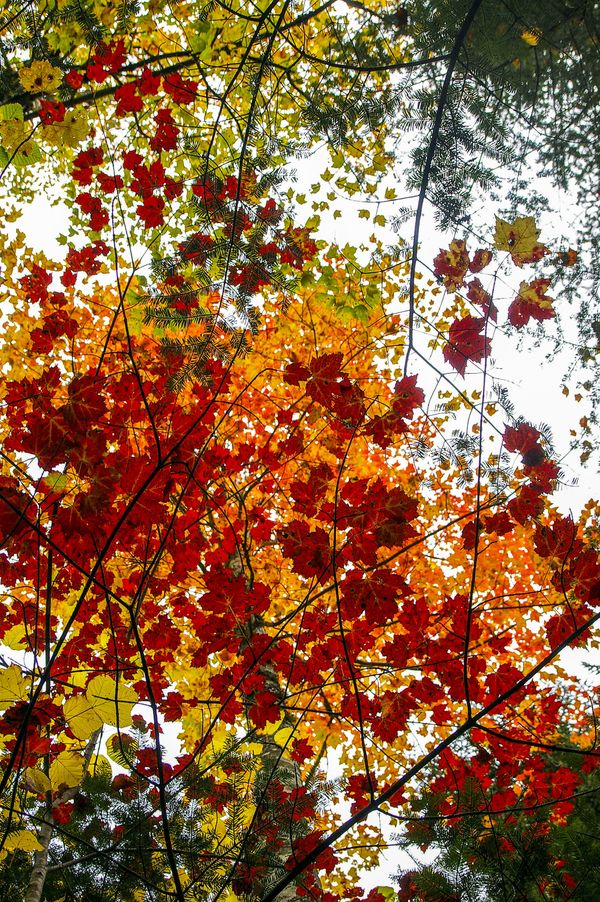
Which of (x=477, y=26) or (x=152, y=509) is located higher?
(x=477, y=26)

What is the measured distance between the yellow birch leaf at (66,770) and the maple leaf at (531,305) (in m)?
1.92

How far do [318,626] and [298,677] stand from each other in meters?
0.27

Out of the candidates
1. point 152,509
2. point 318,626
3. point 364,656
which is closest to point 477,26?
point 152,509

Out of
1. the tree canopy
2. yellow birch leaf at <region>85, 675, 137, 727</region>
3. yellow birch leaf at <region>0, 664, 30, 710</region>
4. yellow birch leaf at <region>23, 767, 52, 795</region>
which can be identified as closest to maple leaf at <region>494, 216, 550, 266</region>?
the tree canopy

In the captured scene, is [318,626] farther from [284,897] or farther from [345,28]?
[345,28]

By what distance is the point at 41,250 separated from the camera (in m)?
5.93

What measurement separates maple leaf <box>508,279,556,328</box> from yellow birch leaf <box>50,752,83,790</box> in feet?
6.30

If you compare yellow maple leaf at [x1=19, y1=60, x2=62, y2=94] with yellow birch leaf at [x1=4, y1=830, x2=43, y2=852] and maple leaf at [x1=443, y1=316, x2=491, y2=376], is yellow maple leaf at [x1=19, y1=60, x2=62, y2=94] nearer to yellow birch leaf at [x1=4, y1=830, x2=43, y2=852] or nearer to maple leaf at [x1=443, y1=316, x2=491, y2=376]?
maple leaf at [x1=443, y1=316, x2=491, y2=376]

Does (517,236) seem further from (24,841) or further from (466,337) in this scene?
A: (24,841)

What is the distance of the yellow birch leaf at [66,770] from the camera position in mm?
1308

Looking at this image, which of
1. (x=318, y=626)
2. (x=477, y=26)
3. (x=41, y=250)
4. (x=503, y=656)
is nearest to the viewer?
(x=477, y=26)

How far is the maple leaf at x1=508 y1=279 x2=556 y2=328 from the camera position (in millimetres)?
1961

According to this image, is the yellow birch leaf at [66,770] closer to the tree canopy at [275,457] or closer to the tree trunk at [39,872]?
the tree canopy at [275,457]

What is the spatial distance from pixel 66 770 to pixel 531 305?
201 centimetres
